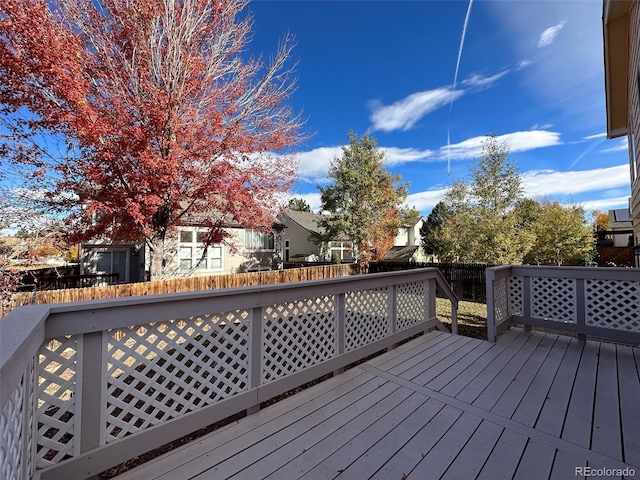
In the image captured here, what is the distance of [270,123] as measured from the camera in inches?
320

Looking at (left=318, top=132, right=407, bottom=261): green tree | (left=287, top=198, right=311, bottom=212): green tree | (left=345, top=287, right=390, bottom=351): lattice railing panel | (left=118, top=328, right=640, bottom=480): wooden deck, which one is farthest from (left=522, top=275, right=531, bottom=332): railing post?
(left=287, top=198, right=311, bottom=212): green tree

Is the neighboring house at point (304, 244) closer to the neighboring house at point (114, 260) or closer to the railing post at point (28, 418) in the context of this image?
the neighboring house at point (114, 260)

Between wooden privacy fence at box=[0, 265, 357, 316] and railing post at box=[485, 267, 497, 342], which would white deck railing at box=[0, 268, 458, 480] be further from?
railing post at box=[485, 267, 497, 342]

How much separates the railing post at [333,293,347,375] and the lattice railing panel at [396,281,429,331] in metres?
1.12

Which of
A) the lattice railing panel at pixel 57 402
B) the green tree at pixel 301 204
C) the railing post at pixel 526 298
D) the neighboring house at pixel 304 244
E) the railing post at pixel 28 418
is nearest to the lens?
the railing post at pixel 28 418

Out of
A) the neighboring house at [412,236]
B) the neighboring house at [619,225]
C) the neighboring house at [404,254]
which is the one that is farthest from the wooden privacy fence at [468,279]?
the neighboring house at [412,236]

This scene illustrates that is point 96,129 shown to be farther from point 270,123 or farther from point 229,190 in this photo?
point 270,123

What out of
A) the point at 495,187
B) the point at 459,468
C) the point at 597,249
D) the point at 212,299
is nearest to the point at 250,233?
the point at 495,187

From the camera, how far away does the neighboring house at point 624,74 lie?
4274 mm

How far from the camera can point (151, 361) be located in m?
1.86

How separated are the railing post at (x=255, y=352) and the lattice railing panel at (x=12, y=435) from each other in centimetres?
135

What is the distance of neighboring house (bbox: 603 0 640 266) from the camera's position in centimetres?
427

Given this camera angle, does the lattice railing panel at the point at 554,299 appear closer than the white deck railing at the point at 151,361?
No

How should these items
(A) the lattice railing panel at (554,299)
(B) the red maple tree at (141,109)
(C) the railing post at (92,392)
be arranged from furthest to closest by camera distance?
(B) the red maple tree at (141,109) < (A) the lattice railing panel at (554,299) < (C) the railing post at (92,392)
